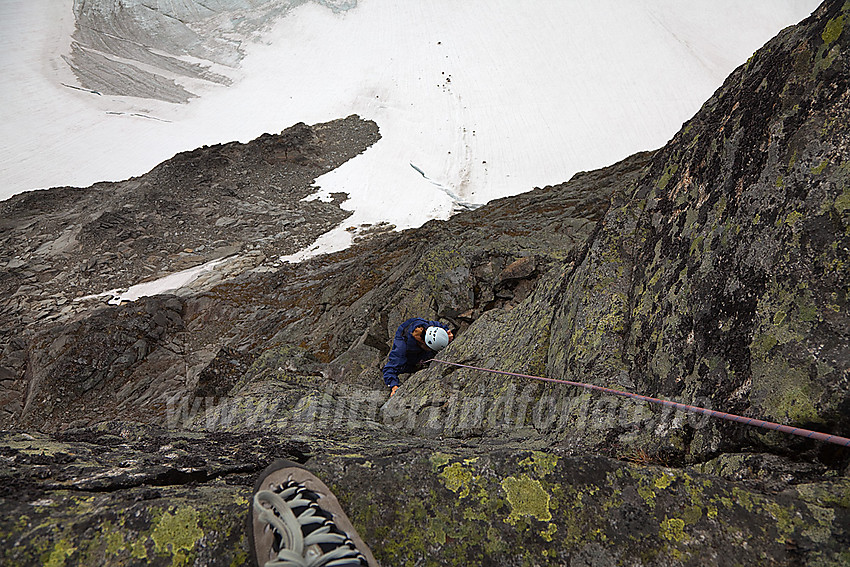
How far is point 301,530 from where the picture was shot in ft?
6.51

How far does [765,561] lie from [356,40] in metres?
49.4

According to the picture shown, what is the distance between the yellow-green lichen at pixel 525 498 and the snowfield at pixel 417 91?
21759mm

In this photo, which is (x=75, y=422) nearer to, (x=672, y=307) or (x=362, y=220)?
(x=672, y=307)

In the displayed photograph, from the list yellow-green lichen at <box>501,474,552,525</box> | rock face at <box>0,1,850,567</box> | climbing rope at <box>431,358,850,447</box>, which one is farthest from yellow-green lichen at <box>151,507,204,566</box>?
climbing rope at <box>431,358,850,447</box>

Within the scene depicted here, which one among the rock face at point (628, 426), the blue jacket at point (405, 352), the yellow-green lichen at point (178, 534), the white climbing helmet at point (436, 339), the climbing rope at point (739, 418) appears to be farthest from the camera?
the blue jacket at point (405, 352)

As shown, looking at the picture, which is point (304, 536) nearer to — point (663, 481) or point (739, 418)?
point (663, 481)

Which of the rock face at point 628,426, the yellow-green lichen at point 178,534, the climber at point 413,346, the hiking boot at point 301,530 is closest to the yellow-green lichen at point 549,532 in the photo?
the rock face at point 628,426

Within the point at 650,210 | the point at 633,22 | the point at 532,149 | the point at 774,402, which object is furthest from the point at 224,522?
the point at 633,22

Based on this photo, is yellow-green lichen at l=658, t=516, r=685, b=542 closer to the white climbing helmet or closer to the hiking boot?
the hiking boot

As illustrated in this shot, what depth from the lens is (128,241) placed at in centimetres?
2130

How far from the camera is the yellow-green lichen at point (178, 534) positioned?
1949mm

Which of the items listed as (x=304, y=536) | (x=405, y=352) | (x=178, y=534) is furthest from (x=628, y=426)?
(x=405, y=352)

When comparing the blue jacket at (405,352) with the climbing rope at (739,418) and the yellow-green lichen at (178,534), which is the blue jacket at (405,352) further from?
the yellow-green lichen at (178,534)

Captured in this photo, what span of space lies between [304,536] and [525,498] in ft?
3.51
